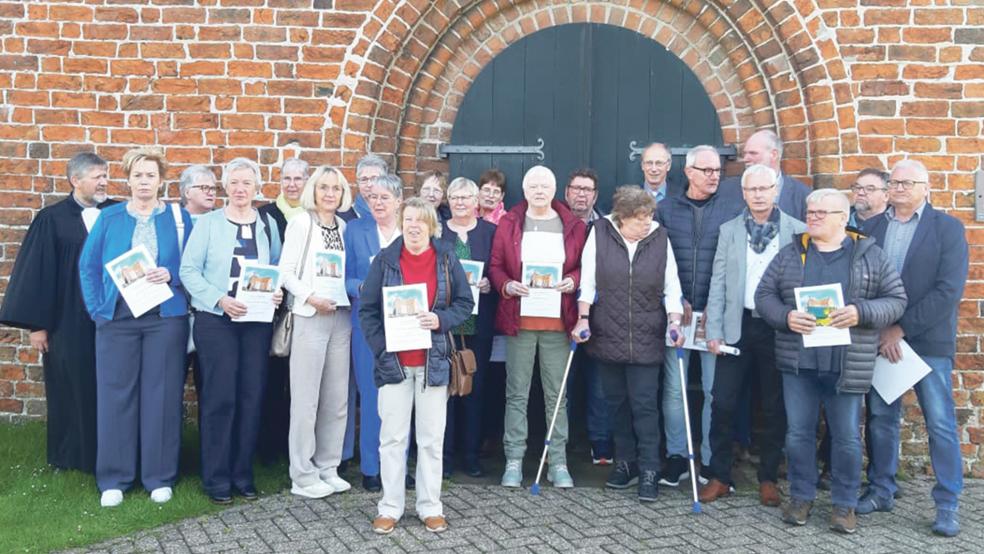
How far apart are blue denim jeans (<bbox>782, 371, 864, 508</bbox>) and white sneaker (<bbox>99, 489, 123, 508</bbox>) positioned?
3817 millimetres

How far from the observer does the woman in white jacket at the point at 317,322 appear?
548 centimetres

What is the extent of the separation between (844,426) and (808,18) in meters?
2.90

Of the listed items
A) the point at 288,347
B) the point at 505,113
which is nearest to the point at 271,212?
the point at 288,347

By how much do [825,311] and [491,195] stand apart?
A: 7.82 ft

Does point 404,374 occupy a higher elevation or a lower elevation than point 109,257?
lower

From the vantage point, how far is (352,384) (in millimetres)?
5867

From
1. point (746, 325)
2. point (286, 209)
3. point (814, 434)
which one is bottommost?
point (814, 434)

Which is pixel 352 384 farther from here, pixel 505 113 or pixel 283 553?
pixel 505 113

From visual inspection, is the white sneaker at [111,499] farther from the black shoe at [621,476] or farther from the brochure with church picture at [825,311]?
the brochure with church picture at [825,311]

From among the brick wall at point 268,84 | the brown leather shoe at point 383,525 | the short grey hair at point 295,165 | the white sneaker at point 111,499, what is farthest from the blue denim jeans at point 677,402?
the white sneaker at point 111,499

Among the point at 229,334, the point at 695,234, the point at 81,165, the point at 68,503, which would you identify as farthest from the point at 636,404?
the point at 81,165

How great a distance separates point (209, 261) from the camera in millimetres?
5453

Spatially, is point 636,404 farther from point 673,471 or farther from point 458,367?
point 458,367

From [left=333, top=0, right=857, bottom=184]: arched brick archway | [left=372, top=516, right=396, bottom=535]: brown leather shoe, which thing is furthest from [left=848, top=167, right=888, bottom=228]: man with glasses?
[left=372, top=516, right=396, bottom=535]: brown leather shoe
